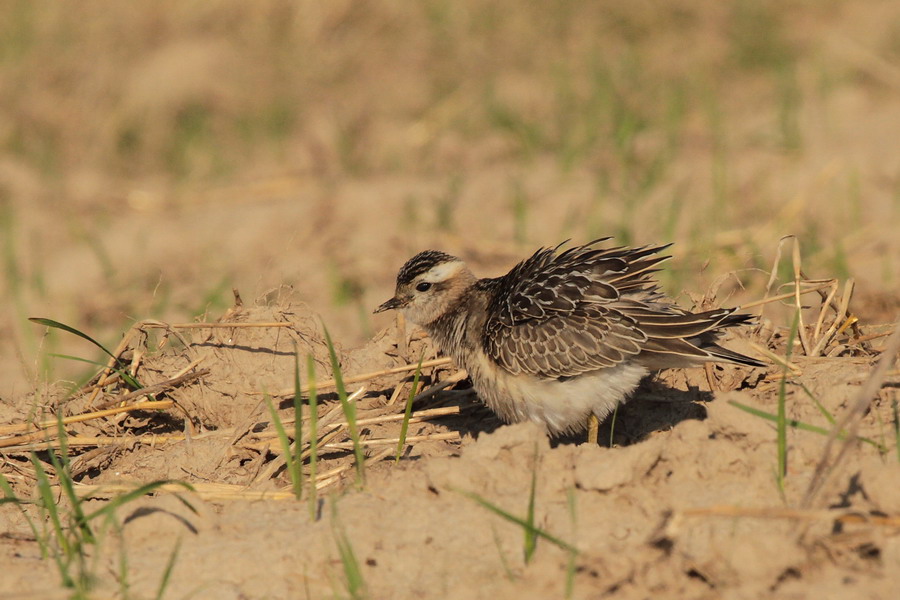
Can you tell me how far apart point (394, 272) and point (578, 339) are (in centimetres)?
404

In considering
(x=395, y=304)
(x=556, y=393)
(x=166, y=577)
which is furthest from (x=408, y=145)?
(x=166, y=577)

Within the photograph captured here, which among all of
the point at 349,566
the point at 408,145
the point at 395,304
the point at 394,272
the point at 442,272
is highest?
the point at 408,145

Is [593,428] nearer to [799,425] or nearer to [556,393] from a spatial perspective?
[556,393]

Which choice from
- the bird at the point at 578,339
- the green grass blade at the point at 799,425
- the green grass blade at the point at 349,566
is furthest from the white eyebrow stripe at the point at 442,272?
the green grass blade at the point at 349,566

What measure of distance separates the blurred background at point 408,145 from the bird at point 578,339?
59.8 inches

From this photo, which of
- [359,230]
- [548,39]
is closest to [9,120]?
[359,230]

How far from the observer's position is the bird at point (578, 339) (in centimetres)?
515

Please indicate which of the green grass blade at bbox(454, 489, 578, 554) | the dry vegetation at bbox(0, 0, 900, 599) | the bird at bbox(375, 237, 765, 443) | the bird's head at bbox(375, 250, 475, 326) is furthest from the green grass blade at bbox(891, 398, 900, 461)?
the bird's head at bbox(375, 250, 475, 326)

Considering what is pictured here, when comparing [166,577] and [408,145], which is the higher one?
[408,145]

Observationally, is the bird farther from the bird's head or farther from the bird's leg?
the bird's head

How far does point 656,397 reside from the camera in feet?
18.9

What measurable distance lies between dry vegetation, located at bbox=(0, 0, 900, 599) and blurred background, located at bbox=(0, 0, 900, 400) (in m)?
0.04

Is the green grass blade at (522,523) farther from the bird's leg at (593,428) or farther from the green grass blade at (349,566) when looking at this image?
the bird's leg at (593,428)

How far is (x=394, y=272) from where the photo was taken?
914 centimetres
